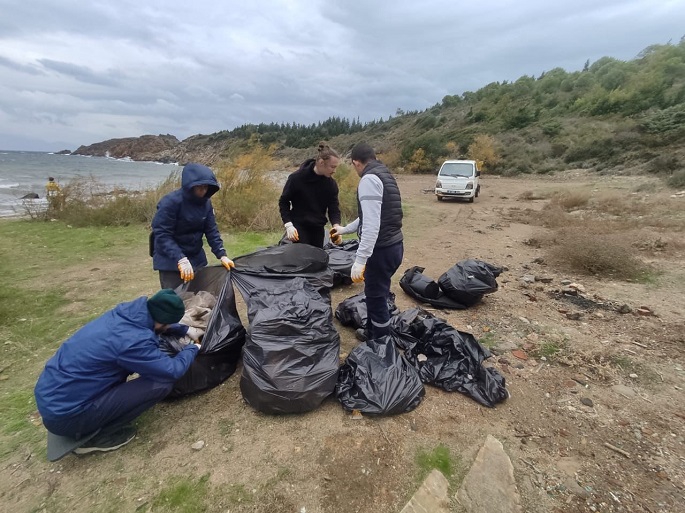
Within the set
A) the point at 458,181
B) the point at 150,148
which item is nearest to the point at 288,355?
the point at 458,181

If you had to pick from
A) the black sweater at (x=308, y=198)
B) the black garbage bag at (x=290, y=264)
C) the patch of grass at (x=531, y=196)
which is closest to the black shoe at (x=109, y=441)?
the black garbage bag at (x=290, y=264)

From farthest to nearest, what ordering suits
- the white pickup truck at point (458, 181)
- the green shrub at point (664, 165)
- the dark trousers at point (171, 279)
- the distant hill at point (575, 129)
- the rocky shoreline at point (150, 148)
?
the rocky shoreline at point (150, 148), the distant hill at point (575, 129), the green shrub at point (664, 165), the white pickup truck at point (458, 181), the dark trousers at point (171, 279)

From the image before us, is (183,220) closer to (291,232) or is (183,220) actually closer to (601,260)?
(291,232)

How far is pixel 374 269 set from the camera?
8.46 feet

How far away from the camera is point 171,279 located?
2.76 meters

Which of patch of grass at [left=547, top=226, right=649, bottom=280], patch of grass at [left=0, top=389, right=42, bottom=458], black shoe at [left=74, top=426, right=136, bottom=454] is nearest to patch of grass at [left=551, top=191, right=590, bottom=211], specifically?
patch of grass at [left=547, top=226, right=649, bottom=280]

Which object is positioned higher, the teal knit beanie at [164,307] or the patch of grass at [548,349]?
the teal knit beanie at [164,307]

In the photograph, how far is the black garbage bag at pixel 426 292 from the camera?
3727 mm

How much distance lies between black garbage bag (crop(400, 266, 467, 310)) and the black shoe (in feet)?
9.34

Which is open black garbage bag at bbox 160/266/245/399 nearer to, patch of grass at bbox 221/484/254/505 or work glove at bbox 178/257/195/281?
work glove at bbox 178/257/195/281

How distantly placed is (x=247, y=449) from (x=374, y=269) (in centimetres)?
138

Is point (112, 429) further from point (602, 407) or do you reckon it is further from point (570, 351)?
point (570, 351)

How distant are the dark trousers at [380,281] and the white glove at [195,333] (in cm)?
119

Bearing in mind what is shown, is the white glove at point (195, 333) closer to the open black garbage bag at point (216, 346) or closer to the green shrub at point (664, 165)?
the open black garbage bag at point (216, 346)
